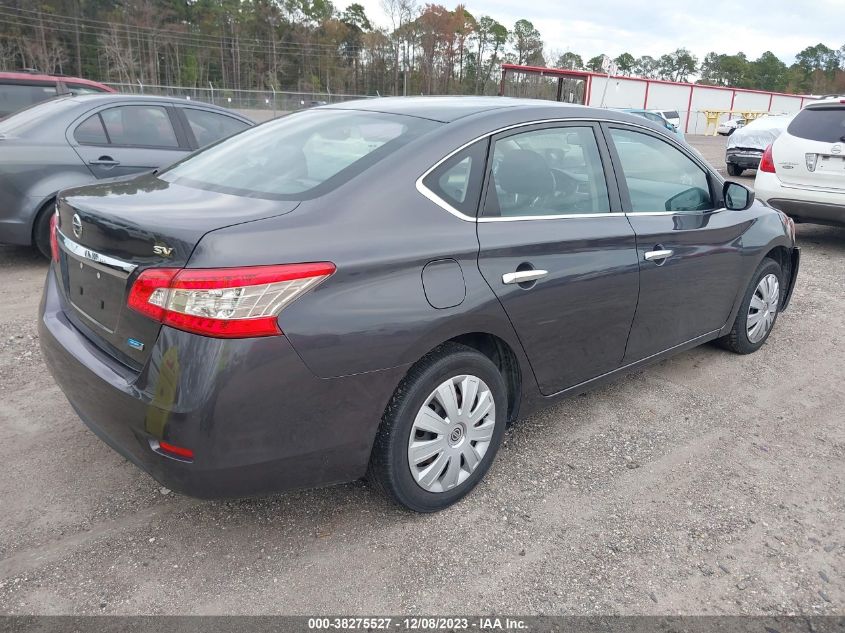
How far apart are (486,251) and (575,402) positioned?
1.59 metres

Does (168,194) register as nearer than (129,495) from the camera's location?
Yes

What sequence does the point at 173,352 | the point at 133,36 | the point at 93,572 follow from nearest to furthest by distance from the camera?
the point at 173,352 < the point at 93,572 < the point at 133,36

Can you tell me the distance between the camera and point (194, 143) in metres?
6.70

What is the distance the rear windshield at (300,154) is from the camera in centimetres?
262

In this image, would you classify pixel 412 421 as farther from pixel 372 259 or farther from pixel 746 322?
pixel 746 322

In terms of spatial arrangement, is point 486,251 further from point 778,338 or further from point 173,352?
point 778,338

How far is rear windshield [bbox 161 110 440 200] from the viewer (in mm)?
2623

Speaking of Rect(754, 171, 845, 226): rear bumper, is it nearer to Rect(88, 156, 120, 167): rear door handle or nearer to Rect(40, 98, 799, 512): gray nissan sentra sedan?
Rect(40, 98, 799, 512): gray nissan sentra sedan

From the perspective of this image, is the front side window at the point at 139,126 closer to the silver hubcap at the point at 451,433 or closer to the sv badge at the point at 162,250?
the sv badge at the point at 162,250

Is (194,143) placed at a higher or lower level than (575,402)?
higher

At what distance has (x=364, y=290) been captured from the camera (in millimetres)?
2330

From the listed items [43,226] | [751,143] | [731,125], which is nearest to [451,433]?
[43,226]

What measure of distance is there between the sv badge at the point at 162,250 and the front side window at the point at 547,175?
4.09 ft

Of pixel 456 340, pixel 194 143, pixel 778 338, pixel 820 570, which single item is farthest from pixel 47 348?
pixel 778 338
